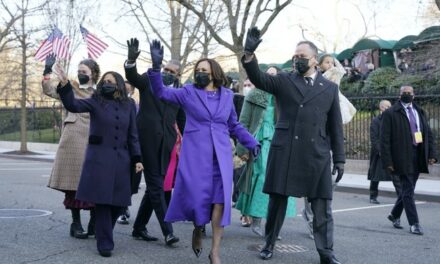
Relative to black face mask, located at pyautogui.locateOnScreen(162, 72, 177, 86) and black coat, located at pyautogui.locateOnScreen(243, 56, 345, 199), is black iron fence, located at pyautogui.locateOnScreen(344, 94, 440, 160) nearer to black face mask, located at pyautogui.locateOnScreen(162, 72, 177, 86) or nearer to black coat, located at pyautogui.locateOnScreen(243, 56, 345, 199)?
black face mask, located at pyautogui.locateOnScreen(162, 72, 177, 86)

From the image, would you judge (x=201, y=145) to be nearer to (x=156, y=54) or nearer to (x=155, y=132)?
(x=156, y=54)

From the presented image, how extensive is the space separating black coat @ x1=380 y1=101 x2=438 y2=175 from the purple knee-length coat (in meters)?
3.18

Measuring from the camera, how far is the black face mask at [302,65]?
576cm

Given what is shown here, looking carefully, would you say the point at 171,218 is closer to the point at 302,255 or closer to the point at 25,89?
the point at 302,255

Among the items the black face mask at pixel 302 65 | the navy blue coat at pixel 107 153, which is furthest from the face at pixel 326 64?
the navy blue coat at pixel 107 153

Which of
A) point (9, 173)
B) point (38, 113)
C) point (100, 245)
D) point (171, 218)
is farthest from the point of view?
point (38, 113)

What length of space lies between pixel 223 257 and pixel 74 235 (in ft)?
6.14

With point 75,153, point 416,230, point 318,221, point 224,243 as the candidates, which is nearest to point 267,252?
point 318,221

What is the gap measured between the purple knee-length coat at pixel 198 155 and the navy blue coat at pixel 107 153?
0.82m

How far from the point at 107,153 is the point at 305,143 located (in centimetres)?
194

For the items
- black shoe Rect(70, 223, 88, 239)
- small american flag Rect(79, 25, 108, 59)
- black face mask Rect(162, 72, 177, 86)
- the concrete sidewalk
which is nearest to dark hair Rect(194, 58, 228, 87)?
black face mask Rect(162, 72, 177, 86)

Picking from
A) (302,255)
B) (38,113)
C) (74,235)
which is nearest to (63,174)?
(74,235)

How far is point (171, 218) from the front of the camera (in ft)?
17.7

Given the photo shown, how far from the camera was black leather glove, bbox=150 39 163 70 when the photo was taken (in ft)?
17.1
